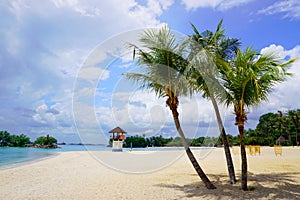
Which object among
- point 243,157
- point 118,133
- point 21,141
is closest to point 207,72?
point 243,157

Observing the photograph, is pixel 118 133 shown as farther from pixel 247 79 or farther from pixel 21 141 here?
pixel 21 141

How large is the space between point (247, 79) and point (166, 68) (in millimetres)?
2114

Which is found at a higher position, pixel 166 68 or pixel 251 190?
pixel 166 68

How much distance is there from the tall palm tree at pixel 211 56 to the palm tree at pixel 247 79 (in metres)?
0.37

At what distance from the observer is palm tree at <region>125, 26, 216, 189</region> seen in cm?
669

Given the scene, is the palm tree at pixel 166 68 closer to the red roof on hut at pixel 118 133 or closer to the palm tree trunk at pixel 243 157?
the palm tree trunk at pixel 243 157

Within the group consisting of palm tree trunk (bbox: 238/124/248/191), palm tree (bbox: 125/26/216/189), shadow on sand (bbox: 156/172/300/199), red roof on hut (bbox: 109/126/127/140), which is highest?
palm tree (bbox: 125/26/216/189)

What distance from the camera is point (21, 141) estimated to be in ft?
253

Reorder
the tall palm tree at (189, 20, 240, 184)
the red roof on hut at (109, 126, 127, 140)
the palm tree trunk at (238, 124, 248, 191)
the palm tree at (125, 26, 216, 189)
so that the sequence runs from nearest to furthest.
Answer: the palm tree trunk at (238, 124, 248, 191)
the tall palm tree at (189, 20, 240, 184)
the palm tree at (125, 26, 216, 189)
the red roof on hut at (109, 126, 127, 140)

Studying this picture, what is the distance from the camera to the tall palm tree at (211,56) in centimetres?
646

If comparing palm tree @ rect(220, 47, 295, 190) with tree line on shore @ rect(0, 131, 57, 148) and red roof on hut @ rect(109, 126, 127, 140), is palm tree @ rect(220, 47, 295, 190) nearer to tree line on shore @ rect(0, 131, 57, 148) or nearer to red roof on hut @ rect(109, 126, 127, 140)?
red roof on hut @ rect(109, 126, 127, 140)

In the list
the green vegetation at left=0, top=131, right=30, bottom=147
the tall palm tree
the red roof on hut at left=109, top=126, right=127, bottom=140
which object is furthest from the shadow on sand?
the green vegetation at left=0, top=131, right=30, bottom=147

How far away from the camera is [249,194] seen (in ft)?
19.5

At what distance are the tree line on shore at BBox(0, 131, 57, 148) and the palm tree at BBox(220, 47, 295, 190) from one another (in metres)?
74.0
